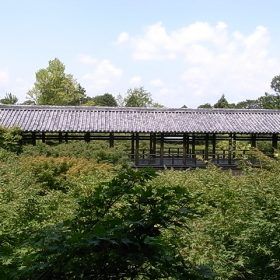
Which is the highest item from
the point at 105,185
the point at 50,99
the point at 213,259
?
the point at 50,99

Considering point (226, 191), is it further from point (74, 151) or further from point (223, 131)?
point (223, 131)

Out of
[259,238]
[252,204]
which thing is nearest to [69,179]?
[252,204]

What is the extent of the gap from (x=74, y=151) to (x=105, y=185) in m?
15.4

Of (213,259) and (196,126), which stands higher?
(196,126)

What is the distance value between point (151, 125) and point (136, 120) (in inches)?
46.7

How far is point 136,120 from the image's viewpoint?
26.0 meters

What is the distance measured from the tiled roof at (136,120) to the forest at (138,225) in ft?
25.7

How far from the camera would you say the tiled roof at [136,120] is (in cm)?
2464

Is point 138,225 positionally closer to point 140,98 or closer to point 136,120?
point 136,120

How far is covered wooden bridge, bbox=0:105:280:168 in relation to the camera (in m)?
24.3

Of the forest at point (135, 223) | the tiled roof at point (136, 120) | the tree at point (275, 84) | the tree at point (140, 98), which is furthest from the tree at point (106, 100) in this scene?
the forest at point (135, 223)

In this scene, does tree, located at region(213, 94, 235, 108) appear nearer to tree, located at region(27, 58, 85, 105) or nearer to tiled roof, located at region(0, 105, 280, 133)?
tree, located at region(27, 58, 85, 105)

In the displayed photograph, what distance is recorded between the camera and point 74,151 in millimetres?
18438

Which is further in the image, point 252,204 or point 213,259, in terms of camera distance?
point 252,204
